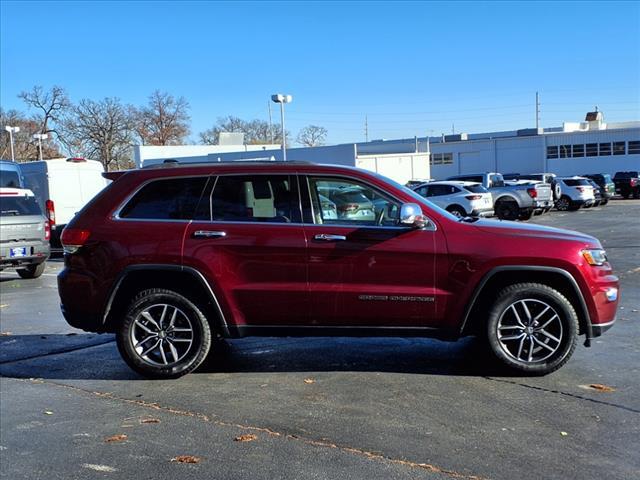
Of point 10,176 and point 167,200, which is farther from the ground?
point 10,176

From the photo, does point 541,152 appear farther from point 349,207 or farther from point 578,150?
point 349,207

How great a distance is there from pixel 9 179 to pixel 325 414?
40.6 ft

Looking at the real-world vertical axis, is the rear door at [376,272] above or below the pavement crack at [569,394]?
above

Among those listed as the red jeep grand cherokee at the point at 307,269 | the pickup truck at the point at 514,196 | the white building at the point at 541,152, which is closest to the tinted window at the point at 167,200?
the red jeep grand cherokee at the point at 307,269

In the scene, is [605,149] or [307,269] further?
[605,149]

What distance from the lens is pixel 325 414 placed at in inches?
185

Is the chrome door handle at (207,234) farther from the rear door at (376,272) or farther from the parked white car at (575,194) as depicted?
the parked white car at (575,194)

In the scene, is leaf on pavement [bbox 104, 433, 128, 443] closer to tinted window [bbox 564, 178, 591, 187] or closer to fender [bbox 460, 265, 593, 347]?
fender [bbox 460, 265, 593, 347]

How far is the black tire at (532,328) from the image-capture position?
5.34m

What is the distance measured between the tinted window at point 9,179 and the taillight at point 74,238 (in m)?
9.93

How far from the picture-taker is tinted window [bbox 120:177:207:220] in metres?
→ 5.68

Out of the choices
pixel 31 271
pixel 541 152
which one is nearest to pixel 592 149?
pixel 541 152

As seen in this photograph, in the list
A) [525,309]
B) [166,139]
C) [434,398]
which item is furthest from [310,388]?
[166,139]

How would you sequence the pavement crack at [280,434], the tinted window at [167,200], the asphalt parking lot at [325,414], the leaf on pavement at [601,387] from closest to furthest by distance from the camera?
the pavement crack at [280,434], the asphalt parking lot at [325,414], the leaf on pavement at [601,387], the tinted window at [167,200]
